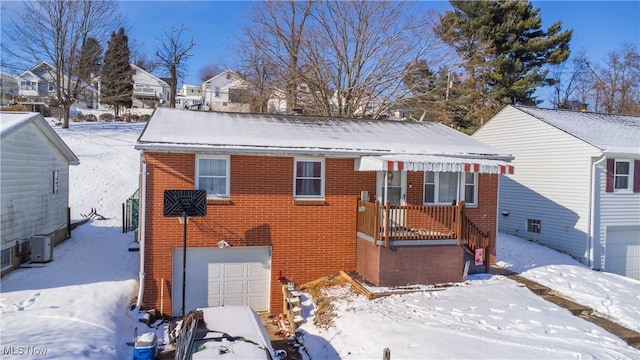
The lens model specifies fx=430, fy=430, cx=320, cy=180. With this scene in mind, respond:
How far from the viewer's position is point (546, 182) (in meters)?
18.1

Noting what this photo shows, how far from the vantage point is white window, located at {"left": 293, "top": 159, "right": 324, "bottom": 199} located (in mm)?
12156

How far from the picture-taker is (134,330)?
1005 centimetres

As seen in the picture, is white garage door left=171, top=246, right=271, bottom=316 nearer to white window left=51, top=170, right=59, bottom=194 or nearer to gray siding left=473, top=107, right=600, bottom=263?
white window left=51, top=170, right=59, bottom=194

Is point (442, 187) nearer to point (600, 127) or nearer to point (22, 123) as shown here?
point (600, 127)

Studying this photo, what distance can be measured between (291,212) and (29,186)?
8.68 m

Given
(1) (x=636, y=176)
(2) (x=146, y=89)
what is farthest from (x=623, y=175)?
(2) (x=146, y=89)

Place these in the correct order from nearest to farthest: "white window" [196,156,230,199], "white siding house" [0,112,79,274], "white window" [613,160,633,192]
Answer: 1. "white window" [196,156,230,199]
2. "white siding house" [0,112,79,274]
3. "white window" [613,160,633,192]

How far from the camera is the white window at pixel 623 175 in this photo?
1673cm

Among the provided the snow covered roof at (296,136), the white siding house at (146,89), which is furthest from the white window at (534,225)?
Answer: the white siding house at (146,89)

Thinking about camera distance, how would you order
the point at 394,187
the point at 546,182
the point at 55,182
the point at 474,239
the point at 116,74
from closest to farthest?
the point at 474,239, the point at 394,187, the point at 55,182, the point at 546,182, the point at 116,74

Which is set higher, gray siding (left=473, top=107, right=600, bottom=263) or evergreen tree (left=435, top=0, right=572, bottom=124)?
evergreen tree (left=435, top=0, right=572, bottom=124)

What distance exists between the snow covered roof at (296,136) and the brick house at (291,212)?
0.16ft

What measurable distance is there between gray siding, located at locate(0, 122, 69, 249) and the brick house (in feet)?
13.7

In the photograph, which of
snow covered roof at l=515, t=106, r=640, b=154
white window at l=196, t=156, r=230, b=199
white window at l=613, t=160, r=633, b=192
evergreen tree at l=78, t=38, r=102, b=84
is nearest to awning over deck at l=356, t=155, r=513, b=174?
white window at l=196, t=156, r=230, b=199
